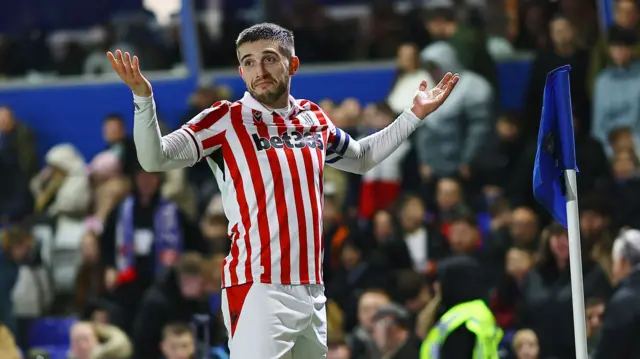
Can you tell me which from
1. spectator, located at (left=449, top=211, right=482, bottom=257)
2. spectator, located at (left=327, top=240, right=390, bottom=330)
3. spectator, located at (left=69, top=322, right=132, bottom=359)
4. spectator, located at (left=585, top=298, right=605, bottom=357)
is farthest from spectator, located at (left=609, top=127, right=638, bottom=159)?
spectator, located at (left=69, top=322, right=132, bottom=359)

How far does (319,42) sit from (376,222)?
9.59ft

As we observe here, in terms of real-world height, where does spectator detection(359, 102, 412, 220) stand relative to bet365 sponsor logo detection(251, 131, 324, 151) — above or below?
above

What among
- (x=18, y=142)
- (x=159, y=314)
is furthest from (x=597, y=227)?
(x=18, y=142)

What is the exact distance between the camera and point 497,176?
12.2 meters

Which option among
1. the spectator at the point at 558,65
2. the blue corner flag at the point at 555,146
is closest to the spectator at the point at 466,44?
the spectator at the point at 558,65

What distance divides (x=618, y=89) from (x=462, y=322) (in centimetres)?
400

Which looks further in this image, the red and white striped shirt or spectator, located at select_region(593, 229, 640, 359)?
spectator, located at select_region(593, 229, 640, 359)

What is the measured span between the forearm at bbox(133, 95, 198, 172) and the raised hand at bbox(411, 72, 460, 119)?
1255 millimetres

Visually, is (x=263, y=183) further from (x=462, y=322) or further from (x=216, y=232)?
(x=216, y=232)

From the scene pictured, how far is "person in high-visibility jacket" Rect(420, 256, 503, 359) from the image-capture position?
26.6ft

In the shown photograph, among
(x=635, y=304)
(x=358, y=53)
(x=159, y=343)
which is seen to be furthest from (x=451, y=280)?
(x=358, y=53)

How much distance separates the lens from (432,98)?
678cm

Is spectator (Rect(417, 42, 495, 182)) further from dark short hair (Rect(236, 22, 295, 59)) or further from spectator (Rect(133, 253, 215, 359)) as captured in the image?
dark short hair (Rect(236, 22, 295, 59))

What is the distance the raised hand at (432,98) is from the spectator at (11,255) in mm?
6606
